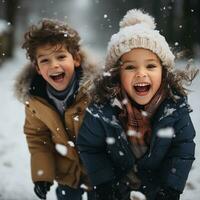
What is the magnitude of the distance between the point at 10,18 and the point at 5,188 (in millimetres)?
10466

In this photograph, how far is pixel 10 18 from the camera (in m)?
13.7

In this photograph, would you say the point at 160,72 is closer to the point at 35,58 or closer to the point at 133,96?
the point at 133,96

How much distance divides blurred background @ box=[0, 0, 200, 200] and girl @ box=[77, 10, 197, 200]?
11.9 inches

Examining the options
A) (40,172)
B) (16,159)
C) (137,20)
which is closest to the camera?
(137,20)

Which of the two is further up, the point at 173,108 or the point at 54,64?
the point at 54,64

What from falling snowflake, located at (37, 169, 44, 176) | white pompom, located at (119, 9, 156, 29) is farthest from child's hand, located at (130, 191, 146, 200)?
white pompom, located at (119, 9, 156, 29)

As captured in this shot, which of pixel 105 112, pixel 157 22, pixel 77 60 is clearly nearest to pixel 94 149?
pixel 105 112

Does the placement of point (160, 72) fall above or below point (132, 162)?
above

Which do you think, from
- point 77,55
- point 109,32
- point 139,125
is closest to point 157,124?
point 139,125

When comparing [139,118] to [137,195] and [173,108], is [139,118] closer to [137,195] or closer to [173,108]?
[173,108]

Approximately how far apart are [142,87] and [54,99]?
0.62 meters

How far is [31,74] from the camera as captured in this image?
3.07 m

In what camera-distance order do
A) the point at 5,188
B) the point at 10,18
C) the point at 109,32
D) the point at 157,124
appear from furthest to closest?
the point at 109,32 < the point at 10,18 < the point at 5,188 < the point at 157,124

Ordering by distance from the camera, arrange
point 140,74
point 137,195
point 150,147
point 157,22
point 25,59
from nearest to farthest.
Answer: point 140,74 < point 150,147 < point 137,195 < point 25,59 < point 157,22
